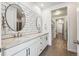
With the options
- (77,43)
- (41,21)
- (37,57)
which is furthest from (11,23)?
(77,43)

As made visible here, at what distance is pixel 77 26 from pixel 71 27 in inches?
4.1

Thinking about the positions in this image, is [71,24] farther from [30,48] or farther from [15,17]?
[15,17]

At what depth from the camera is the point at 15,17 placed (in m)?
1.41

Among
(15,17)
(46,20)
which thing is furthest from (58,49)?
(15,17)

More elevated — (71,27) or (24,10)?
(24,10)

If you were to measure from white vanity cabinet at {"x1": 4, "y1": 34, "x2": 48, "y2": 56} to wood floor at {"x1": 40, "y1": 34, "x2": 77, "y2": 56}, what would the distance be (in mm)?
→ 108

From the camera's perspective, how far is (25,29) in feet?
5.06

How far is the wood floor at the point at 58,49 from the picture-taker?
43.2 inches

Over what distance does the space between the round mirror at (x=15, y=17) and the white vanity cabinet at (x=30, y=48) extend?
1.42 feet

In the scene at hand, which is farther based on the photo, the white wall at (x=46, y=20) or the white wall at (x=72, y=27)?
the white wall at (x=46, y=20)

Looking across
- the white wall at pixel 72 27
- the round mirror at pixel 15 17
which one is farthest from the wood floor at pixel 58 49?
the round mirror at pixel 15 17

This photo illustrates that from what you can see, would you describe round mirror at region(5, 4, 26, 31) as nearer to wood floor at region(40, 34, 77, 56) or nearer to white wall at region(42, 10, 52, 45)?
white wall at region(42, 10, 52, 45)

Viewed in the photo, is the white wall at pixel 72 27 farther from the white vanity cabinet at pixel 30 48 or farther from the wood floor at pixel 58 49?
the white vanity cabinet at pixel 30 48

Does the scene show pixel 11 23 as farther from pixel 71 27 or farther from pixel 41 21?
pixel 71 27
